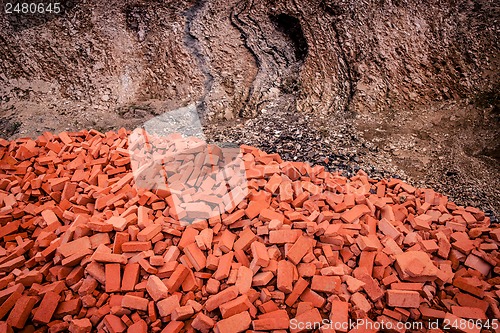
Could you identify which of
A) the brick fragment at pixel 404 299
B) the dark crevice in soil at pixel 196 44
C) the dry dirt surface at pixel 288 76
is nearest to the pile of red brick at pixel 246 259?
the brick fragment at pixel 404 299

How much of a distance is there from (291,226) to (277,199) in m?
0.33

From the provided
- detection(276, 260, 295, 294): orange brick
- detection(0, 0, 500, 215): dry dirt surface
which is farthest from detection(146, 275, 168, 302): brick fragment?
detection(0, 0, 500, 215): dry dirt surface

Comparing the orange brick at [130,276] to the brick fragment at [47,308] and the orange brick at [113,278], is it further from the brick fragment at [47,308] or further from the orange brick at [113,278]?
the brick fragment at [47,308]

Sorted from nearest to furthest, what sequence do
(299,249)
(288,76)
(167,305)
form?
(167,305), (299,249), (288,76)

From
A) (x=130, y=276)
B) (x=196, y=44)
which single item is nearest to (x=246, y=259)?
(x=130, y=276)

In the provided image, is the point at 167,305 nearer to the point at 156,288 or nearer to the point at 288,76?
the point at 156,288

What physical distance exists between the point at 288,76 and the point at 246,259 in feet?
10.3

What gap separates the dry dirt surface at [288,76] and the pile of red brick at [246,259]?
0.91 metres

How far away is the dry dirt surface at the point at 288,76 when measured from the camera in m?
3.33

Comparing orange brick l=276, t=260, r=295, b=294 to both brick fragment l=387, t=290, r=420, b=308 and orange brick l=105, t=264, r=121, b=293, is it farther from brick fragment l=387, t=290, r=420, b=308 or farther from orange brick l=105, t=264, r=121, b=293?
orange brick l=105, t=264, r=121, b=293

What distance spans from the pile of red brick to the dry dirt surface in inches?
35.6

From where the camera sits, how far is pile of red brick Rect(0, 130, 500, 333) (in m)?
1.58

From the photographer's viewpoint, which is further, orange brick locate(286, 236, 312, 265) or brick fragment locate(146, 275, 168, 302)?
orange brick locate(286, 236, 312, 265)

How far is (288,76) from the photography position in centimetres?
430
